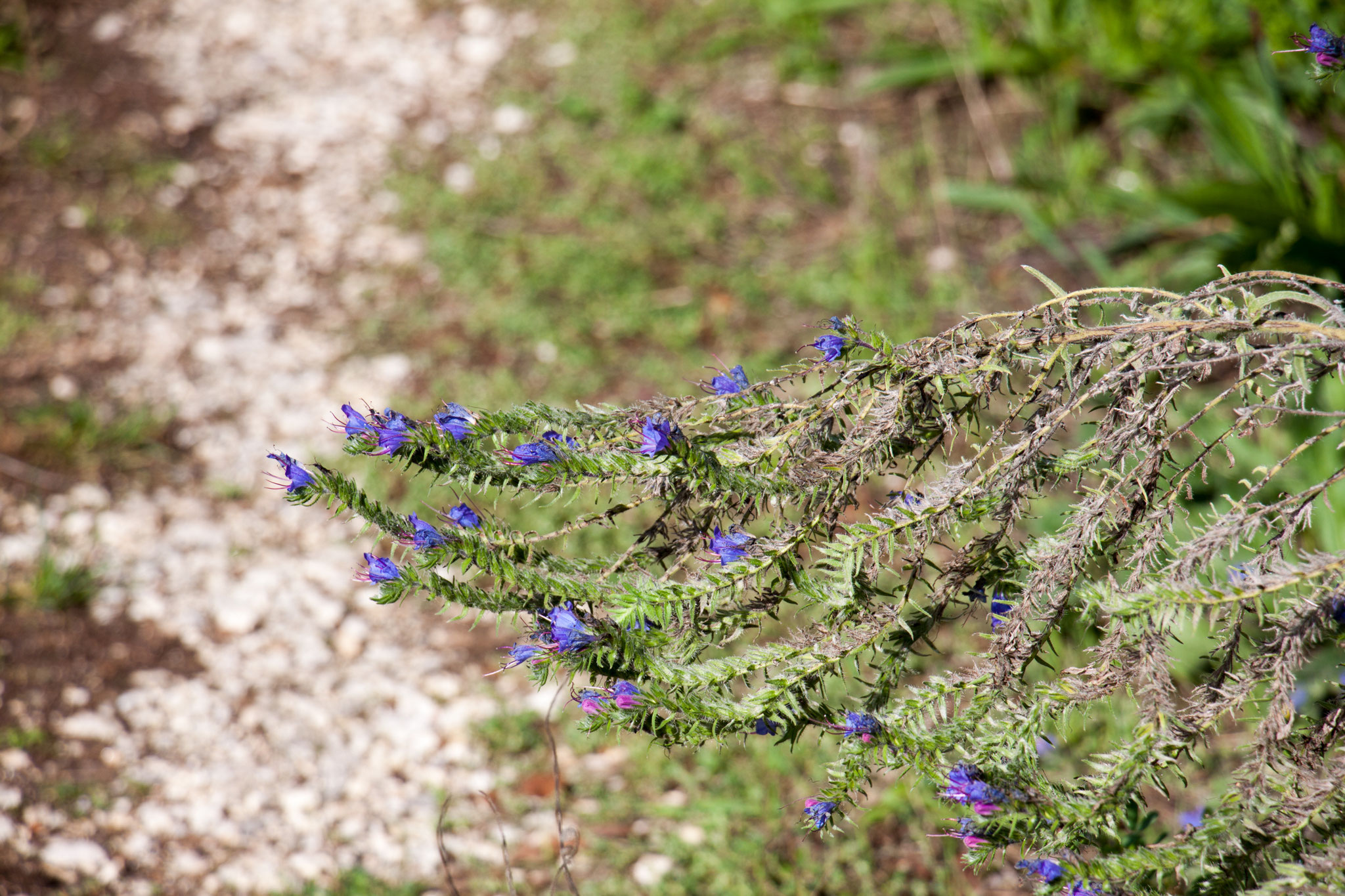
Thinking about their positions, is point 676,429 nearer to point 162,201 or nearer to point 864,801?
point 864,801

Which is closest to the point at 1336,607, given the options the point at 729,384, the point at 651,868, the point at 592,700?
the point at 729,384

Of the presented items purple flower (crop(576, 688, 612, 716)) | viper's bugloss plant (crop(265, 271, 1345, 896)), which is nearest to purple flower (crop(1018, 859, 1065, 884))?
viper's bugloss plant (crop(265, 271, 1345, 896))

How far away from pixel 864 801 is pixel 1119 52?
10.4ft

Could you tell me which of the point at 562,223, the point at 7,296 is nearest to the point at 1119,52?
the point at 562,223

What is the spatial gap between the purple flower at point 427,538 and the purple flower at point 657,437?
0.28m

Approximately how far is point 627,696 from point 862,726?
0.30 metres

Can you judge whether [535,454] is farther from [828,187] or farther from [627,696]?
[828,187]

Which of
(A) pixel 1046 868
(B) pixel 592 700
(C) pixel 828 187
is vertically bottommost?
(C) pixel 828 187

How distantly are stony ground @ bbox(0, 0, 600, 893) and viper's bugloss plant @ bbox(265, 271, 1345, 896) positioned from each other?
4.62 feet

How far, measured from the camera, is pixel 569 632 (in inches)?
47.1

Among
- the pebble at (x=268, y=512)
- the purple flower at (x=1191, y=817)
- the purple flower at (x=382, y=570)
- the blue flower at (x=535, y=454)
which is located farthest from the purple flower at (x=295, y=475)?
the purple flower at (x=1191, y=817)

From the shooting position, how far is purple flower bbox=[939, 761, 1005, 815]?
1187mm

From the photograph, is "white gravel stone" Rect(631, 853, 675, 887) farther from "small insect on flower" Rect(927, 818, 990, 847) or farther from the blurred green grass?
"small insect on flower" Rect(927, 818, 990, 847)

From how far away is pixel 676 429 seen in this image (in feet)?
4.07
